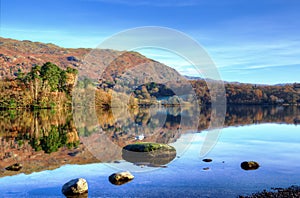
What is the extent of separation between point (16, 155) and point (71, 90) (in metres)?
88.1

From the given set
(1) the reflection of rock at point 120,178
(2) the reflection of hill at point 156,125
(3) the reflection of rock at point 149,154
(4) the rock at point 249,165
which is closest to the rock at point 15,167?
(1) the reflection of rock at point 120,178

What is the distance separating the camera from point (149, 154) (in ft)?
95.8

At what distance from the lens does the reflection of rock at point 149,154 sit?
26703 millimetres

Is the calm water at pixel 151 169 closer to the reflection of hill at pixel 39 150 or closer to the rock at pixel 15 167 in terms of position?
the reflection of hill at pixel 39 150

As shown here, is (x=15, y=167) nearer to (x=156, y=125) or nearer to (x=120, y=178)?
(x=120, y=178)

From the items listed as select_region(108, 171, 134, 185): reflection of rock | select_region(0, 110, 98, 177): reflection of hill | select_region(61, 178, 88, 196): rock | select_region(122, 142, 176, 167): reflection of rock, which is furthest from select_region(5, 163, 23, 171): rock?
select_region(122, 142, 176, 167): reflection of rock

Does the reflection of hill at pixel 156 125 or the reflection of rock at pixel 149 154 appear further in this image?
the reflection of hill at pixel 156 125

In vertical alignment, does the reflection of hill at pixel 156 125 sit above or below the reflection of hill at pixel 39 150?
below

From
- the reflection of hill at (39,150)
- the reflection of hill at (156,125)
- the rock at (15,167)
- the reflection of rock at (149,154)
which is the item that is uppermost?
the reflection of rock at (149,154)

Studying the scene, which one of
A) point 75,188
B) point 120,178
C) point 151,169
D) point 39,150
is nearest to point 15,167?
point 39,150

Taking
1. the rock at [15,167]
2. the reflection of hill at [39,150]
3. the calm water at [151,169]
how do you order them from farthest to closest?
the reflection of hill at [39,150] → the rock at [15,167] → the calm water at [151,169]

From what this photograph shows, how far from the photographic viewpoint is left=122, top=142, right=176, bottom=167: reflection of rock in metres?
26.7

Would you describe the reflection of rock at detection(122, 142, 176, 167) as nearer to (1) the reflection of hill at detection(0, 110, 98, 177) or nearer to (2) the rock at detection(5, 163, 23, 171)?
(1) the reflection of hill at detection(0, 110, 98, 177)

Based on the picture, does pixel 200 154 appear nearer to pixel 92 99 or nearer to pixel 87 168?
pixel 87 168
